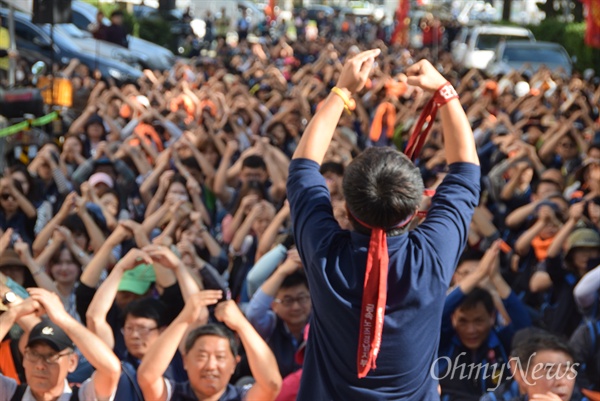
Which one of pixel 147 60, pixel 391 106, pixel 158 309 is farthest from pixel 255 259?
pixel 147 60

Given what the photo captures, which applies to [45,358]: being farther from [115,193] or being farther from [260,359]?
[115,193]

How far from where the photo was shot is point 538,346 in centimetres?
468

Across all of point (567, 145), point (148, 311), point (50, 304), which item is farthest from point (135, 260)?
point (567, 145)

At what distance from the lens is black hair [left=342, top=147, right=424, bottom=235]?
10.1 feet

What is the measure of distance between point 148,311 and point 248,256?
6.82ft

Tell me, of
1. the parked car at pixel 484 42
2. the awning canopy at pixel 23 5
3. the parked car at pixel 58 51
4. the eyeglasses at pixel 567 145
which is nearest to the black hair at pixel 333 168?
the eyeglasses at pixel 567 145

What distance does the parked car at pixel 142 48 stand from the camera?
23.1 metres

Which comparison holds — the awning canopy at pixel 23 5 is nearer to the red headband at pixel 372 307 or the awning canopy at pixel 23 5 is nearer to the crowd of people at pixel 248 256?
the crowd of people at pixel 248 256

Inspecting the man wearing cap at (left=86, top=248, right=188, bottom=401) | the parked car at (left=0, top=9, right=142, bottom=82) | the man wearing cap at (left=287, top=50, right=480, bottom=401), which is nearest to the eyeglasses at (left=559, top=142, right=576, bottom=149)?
the man wearing cap at (left=86, top=248, right=188, bottom=401)

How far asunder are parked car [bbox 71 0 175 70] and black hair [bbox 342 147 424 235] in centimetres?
1975

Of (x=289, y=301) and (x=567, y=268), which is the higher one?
(x=289, y=301)

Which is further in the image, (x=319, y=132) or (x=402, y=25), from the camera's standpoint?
(x=402, y=25)

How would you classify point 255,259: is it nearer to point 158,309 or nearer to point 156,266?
point 156,266

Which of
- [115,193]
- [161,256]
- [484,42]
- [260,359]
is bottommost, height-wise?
[484,42]
